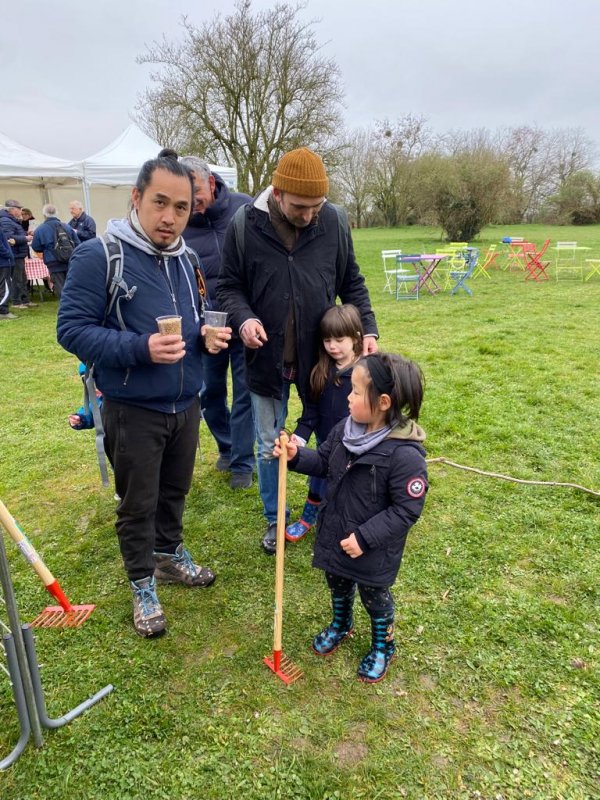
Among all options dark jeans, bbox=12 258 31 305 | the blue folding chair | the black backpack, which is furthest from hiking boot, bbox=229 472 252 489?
the blue folding chair

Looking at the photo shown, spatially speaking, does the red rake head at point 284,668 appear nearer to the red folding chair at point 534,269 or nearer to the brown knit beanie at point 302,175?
the brown knit beanie at point 302,175

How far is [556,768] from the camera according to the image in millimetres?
1913

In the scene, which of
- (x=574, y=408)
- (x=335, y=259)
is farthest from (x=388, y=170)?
(x=335, y=259)

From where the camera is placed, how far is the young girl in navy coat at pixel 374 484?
6.51 ft

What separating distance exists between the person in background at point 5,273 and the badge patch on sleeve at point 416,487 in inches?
387

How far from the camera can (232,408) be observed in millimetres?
3779

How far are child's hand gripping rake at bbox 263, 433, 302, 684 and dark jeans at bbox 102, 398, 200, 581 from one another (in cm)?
55

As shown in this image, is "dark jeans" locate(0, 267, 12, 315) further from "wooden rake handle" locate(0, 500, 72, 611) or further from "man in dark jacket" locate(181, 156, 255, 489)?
"wooden rake handle" locate(0, 500, 72, 611)

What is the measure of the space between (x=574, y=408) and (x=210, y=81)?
20371 millimetres

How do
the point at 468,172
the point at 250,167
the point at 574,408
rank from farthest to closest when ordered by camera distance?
1. the point at 250,167
2. the point at 468,172
3. the point at 574,408

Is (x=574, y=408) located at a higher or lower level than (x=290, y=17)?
lower

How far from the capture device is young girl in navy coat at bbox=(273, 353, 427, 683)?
198cm

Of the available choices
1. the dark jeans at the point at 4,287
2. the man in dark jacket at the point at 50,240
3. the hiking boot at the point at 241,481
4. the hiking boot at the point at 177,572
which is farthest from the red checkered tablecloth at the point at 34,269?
the hiking boot at the point at 177,572

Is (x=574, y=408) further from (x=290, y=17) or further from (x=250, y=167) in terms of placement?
(x=290, y=17)
